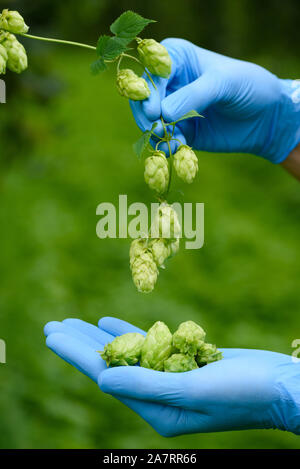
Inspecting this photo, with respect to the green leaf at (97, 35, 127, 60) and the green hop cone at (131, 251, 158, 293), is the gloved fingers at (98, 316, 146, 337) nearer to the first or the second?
the green hop cone at (131, 251, 158, 293)

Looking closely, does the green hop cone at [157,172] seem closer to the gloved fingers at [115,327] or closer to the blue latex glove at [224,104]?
the blue latex glove at [224,104]

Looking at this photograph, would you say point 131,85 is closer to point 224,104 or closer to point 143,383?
point 224,104

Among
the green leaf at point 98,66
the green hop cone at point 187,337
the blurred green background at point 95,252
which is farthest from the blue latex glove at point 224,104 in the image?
the blurred green background at point 95,252

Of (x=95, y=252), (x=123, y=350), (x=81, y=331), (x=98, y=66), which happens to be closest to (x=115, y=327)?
(x=81, y=331)

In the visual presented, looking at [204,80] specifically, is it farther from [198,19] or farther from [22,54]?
[198,19]

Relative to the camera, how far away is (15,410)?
2.62 m

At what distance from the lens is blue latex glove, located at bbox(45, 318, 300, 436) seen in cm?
138

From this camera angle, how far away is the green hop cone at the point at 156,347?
4.62 feet

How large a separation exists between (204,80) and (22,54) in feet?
1.71

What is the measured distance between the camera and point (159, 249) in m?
1.29

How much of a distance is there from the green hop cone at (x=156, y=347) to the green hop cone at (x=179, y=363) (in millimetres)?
16

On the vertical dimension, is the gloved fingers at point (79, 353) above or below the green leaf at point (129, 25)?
below

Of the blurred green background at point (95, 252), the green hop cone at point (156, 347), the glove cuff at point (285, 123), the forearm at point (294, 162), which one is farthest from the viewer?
the blurred green background at point (95, 252)

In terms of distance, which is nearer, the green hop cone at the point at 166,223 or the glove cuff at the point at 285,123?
the green hop cone at the point at 166,223
